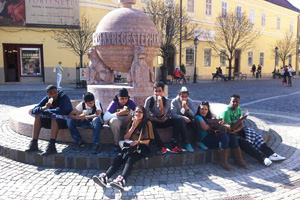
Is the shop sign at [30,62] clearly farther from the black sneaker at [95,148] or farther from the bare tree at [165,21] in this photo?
the black sneaker at [95,148]

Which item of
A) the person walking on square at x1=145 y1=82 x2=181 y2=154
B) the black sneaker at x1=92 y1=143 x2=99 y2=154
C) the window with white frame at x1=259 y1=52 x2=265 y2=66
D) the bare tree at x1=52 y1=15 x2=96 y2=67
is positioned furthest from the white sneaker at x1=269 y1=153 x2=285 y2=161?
the window with white frame at x1=259 y1=52 x2=265 y2=66

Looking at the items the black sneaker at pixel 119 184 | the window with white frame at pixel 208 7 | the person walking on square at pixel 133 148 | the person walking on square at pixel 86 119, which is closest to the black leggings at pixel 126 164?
the person walking on square at pixel 133 148

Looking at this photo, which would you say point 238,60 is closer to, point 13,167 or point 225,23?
point 225,23

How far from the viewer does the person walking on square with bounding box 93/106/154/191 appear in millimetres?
4029

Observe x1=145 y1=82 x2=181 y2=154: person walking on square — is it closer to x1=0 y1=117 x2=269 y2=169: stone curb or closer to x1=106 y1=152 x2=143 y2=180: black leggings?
x1=0 y1=117 x2=269 y2=169: stone curb

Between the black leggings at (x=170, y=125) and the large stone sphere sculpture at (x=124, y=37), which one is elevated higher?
the large stone sphere sculpture at (x=124, y=37)

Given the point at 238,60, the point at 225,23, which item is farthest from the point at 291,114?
the point at 238,60

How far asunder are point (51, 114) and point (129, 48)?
2765 mm

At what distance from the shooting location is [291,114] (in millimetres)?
9883

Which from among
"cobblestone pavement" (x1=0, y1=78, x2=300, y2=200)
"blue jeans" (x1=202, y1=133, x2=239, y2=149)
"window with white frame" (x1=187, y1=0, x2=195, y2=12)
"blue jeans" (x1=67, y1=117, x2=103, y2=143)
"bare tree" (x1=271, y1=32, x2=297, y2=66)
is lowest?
"cobblestone pavement" (x1=0, y1=78, x2=300, y2=200)

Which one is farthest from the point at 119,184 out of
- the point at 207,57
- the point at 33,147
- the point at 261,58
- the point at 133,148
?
the point at 261,58

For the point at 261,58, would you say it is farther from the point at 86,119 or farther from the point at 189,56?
the point at 86,119

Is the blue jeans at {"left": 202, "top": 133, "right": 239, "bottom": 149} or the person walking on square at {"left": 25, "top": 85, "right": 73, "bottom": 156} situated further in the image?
the person walking on square at {"left": 25, "top": 85, "right": 73, "bottom": 156}

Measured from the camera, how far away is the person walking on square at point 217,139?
483 cm
